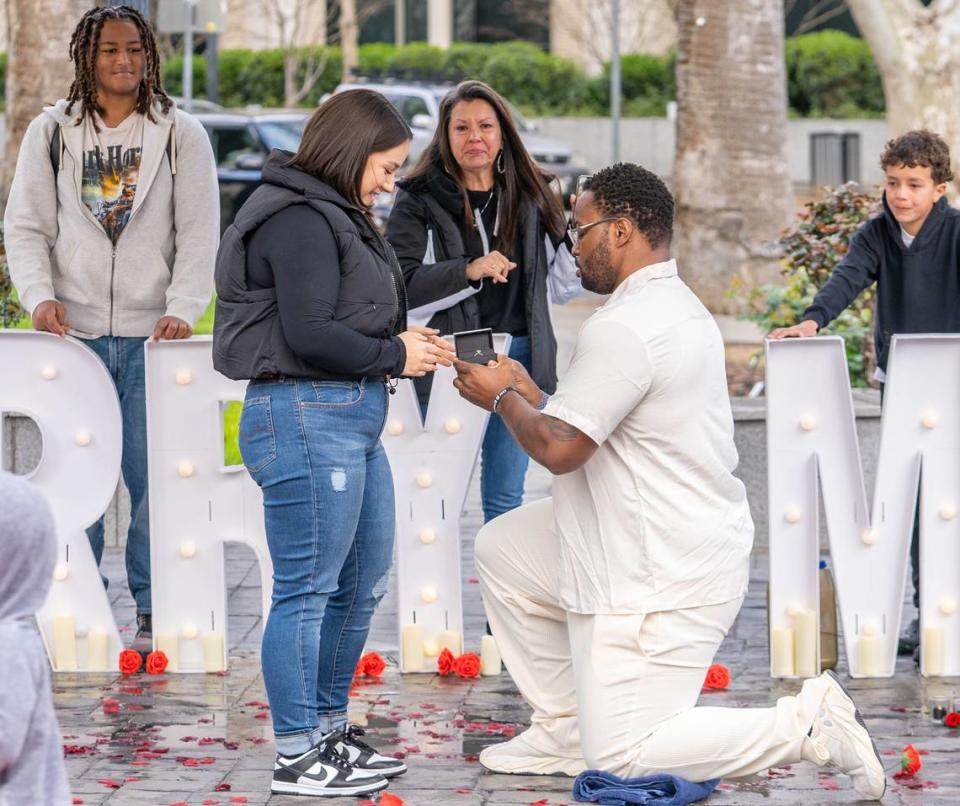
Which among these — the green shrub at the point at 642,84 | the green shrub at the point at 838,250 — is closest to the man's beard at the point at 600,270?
the green shrub at the point at 838,250

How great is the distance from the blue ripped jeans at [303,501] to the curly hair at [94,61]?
5.36 ft

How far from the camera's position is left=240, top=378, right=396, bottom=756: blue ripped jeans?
4621mm

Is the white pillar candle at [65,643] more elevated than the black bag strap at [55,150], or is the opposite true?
the black bag strap at [55,150]

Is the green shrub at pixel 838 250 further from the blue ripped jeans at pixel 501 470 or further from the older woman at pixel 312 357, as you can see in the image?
the older woman at pixel 312 357

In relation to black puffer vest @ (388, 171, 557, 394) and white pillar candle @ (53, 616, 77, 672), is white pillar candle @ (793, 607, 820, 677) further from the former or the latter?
white pillar candle @ (53, 616, 77, 672)

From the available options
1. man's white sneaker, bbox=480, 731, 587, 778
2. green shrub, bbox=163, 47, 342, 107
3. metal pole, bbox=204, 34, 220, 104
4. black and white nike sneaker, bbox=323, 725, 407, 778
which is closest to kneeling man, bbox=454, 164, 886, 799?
man's white sneaker, bbox=480, 731, 587, 778

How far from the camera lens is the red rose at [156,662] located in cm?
595

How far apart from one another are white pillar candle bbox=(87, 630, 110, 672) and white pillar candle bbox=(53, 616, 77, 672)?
0.17 feet

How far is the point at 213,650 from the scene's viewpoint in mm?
6000

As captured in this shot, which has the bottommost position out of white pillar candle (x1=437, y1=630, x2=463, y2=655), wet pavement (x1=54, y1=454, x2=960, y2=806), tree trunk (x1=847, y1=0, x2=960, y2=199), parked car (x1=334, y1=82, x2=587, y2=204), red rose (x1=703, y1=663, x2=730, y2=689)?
wet pavement (x1=54, y1=454, x2=960, y2=806)

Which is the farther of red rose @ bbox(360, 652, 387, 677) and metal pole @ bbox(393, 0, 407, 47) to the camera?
metal pole @ bbox(393, 0, 407, 47)

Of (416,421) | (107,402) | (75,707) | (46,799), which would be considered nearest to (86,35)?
(107,402)

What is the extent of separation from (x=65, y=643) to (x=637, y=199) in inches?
105

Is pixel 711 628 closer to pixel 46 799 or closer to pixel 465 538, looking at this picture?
pixel 46 799
